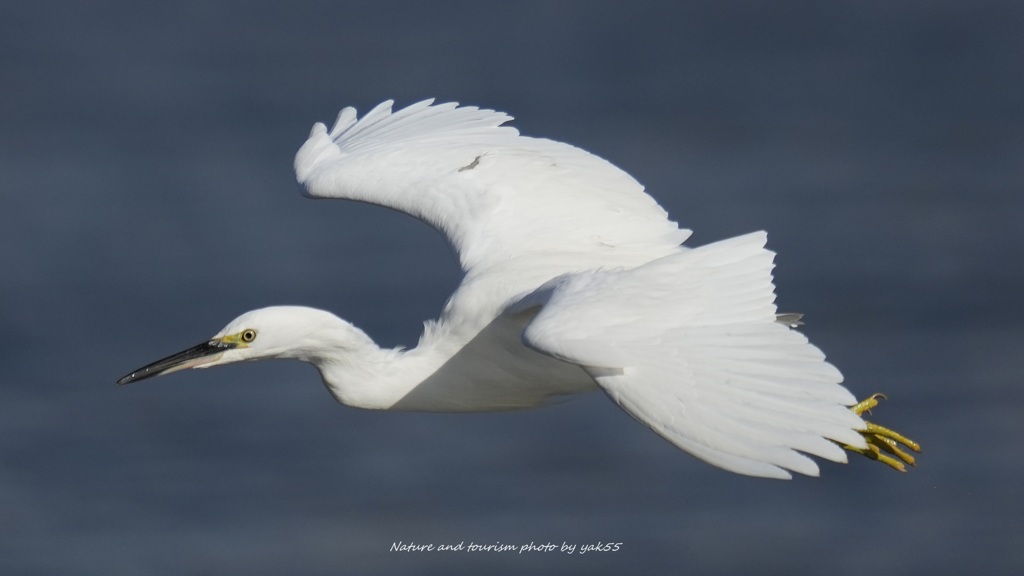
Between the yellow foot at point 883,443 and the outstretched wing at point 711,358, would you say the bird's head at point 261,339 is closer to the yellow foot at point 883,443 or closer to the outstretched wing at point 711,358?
the outstretched wing at point 711,358

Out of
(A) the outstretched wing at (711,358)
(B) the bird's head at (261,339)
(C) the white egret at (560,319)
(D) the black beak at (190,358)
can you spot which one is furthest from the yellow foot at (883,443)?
(D) the black beak at (190,358)

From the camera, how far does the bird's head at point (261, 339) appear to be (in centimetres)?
812

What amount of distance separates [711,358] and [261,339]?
2384 mm

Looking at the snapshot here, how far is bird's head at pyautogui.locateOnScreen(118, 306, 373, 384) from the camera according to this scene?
8117 mm

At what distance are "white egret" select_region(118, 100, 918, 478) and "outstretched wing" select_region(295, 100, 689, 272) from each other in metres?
0.01

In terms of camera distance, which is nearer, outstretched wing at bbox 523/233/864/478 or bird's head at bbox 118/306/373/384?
outstretched wing at bbox 523/233/864/478

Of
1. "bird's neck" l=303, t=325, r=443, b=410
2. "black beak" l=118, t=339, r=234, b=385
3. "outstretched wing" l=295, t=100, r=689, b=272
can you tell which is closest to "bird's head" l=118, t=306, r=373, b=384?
"black beak" l=118, t=339, r=234, b=385

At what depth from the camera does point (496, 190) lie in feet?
31.1

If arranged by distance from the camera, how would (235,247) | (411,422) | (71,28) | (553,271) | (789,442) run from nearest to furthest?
(789,442) → (553,271) → (411,422) → (235,247) → (71,28)

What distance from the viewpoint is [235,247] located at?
1441cm

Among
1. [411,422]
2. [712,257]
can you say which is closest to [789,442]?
[712,257]

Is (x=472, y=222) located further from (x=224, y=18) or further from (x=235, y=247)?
(x=224, y=18)

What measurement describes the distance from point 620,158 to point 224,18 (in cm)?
543

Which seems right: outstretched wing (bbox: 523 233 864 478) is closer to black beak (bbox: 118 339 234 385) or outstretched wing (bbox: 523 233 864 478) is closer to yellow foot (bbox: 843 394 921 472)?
black beak (bbox: 118 339 234 385)
